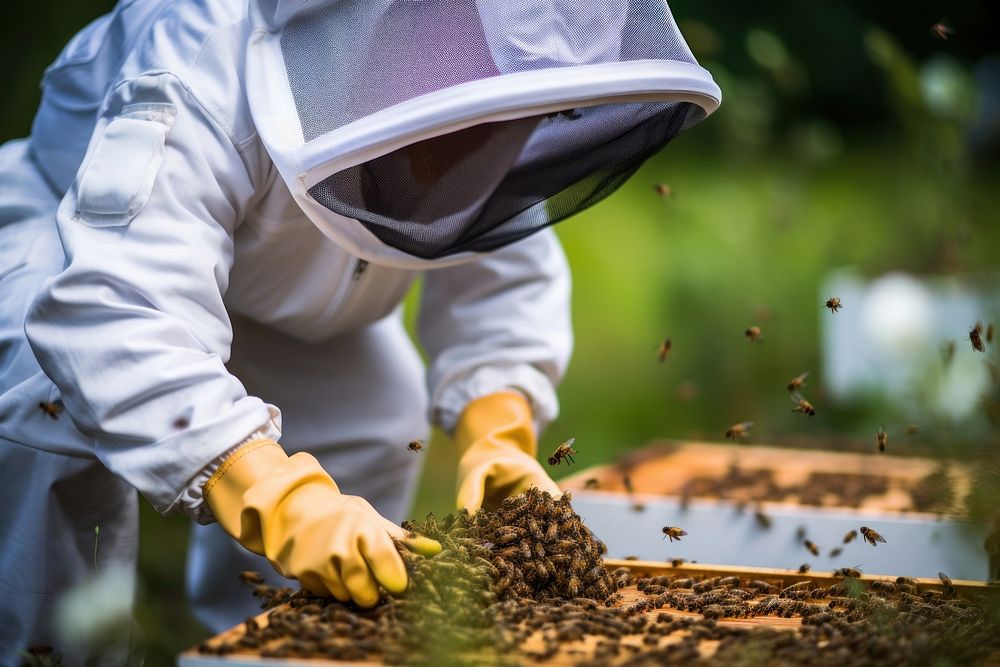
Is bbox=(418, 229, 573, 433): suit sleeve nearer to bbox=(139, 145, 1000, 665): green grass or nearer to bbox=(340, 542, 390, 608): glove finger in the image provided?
bbox=(139, 145, 1000, 665): green grass

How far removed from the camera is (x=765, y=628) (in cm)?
195

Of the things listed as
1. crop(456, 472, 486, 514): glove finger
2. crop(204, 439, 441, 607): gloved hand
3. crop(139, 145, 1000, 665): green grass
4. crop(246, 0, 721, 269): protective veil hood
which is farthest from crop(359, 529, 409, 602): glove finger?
crop(139, 145, 1000, 665): green grass

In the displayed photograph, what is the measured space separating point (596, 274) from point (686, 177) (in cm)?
277

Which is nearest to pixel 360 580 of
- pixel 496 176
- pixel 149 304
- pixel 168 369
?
pixel 168 369

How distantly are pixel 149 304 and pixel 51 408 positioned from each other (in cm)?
46

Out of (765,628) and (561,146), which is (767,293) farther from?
(765,628)

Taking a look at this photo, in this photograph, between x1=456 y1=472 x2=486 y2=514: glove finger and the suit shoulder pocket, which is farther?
x1=456 y1=472 x2=486 y2=514: glove finger

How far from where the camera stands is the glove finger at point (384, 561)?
195 cm

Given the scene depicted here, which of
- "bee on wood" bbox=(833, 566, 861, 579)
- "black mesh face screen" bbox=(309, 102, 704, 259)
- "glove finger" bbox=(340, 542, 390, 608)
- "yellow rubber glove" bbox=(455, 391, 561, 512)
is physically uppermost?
"black mesh face screen" bbox=(309, 102, 704, 259)

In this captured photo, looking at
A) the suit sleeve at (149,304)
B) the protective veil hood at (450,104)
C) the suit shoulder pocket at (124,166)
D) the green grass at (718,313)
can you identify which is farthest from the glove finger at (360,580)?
the green grass at (718,313)

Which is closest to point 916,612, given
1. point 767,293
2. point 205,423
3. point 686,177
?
point 205,423

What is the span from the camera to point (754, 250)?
21.9ft

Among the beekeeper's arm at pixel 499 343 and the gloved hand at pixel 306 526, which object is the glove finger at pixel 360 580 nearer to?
the gloved hand at pixel 306 526

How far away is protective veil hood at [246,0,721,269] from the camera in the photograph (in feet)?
6.75
